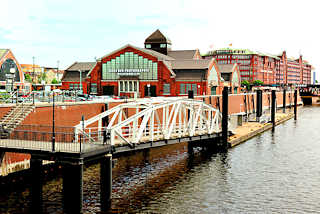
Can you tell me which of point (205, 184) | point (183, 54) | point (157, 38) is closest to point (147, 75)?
point (157, 38)

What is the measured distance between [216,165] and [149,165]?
7.34 meters

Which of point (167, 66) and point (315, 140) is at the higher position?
point (167, 66)

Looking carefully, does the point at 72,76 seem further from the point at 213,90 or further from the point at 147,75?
the point at 213,90

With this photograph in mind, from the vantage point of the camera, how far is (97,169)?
38031 mm

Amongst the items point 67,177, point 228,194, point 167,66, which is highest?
point 167,66

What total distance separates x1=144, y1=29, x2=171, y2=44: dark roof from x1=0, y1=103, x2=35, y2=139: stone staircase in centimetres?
7909

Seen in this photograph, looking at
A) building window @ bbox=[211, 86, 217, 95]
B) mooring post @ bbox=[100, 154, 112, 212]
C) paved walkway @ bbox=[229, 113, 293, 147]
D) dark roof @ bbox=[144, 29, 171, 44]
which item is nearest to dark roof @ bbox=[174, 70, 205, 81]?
building window @ bbox=[211, 86, 217, 95]

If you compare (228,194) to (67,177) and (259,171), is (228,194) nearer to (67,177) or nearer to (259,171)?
(259,171)

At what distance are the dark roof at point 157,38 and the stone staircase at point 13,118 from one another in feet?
259

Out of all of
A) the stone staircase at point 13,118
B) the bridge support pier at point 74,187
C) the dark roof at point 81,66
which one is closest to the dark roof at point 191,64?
the dark roof at point 81,66

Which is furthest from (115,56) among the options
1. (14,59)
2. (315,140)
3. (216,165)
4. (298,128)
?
(216,165)

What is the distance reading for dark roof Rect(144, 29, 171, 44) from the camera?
11225 centimetres

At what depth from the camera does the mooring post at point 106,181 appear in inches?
1060

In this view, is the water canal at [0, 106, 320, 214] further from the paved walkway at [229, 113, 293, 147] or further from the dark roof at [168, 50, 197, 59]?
the dark roof at [168, 50, 197, 59]
